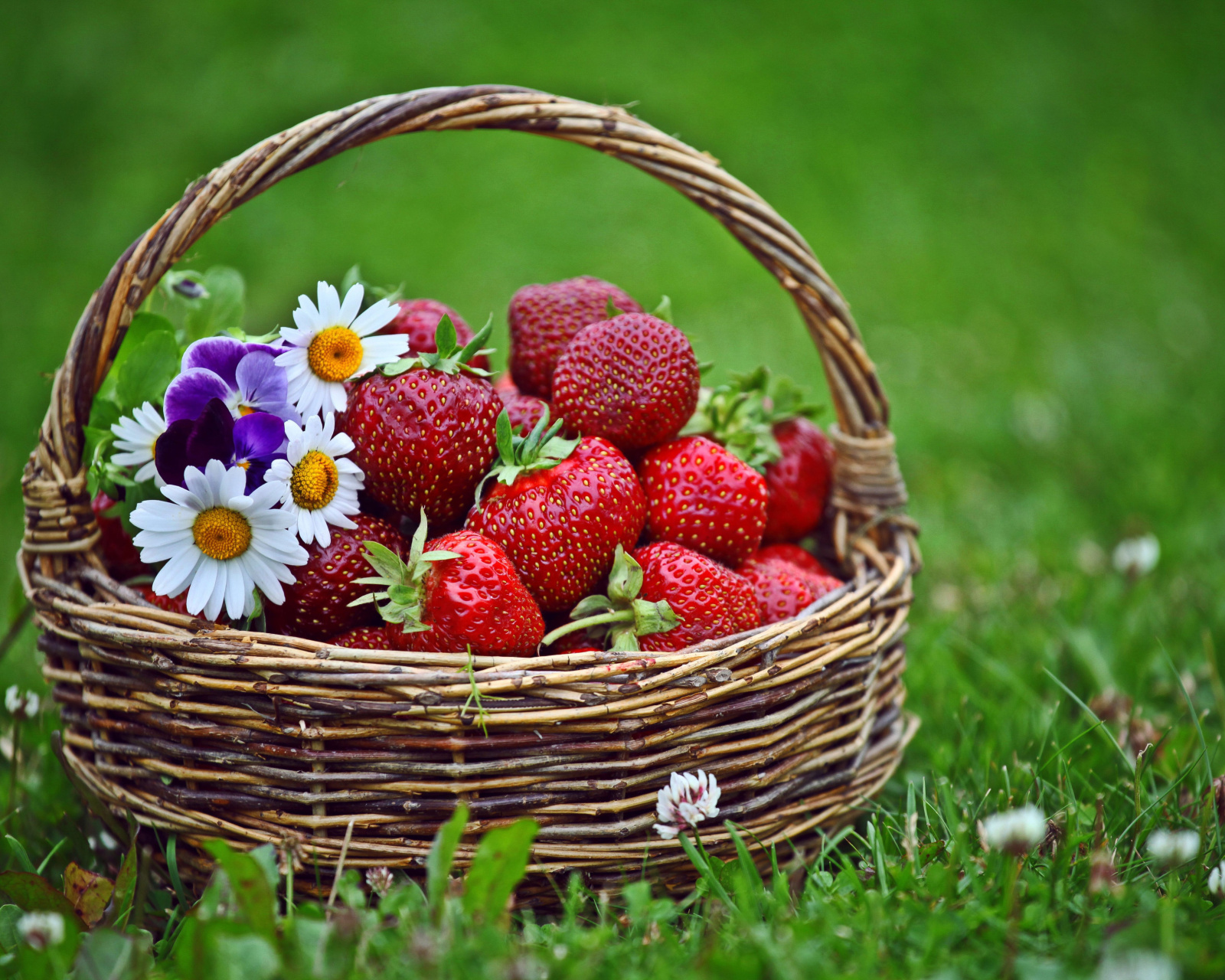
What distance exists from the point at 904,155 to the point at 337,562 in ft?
14.8

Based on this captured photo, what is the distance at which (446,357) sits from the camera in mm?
1188

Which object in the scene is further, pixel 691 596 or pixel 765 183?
pixel 765 183

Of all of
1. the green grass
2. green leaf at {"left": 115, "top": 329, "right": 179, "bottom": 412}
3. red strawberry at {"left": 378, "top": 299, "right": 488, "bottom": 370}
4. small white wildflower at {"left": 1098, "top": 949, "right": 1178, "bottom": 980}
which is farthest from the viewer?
red strawberry at {"left": 378, "top": 299, "right": 488, "bottom": 370}

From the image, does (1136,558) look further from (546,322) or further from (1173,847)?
(546,322)

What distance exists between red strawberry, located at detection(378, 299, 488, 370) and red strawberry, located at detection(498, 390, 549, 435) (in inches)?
2.8

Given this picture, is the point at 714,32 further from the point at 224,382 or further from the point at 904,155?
the point at 224,382

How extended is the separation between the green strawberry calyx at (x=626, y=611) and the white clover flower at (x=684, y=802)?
0.53ft

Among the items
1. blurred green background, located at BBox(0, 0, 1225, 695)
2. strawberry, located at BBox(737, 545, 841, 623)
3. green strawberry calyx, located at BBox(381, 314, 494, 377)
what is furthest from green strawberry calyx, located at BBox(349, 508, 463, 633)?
blurred green background, located at BBox(0, 0, 1225, 695)

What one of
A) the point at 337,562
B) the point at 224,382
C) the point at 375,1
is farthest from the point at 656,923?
the point at 375,1

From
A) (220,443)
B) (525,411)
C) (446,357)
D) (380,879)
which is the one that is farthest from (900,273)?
(380,879)

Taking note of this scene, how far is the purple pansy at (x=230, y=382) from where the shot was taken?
108 centimetres

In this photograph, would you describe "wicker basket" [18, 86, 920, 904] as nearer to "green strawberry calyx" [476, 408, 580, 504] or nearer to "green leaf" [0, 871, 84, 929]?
"green leaf" [0, 871, 84, 929]

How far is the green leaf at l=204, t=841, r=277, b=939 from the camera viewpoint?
870 mm

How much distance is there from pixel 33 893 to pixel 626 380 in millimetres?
885
